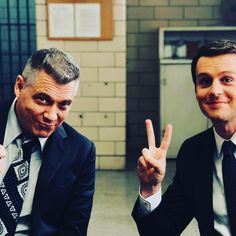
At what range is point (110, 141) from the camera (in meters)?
4.01

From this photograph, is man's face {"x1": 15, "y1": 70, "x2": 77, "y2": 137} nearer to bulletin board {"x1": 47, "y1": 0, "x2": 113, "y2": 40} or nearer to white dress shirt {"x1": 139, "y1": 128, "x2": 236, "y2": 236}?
white dress shirt {"x1": 139, "y1": 128, "x2": 236, "y2": 236}

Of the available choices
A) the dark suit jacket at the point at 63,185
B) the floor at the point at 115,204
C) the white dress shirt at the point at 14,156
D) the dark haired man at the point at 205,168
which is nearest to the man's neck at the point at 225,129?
the dark haired man at the point at 205,168

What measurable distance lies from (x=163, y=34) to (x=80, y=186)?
117 inches

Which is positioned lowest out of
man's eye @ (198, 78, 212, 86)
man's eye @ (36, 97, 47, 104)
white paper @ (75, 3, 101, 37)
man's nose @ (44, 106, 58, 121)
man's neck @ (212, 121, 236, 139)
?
man's neck @ (212, 121, 236, 139)

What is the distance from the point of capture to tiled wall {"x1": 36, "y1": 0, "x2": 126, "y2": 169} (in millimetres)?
3844

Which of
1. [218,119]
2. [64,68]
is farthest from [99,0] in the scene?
[218,119]

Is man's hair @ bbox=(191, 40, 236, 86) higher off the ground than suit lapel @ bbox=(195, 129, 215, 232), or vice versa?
man's hair @ bbox=(191, 40, 236, 86)

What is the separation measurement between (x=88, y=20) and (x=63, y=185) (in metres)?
2.52

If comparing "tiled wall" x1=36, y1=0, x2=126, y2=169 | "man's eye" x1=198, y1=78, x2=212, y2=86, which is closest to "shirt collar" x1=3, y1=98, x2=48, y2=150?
"man's eye" x1=198, y1=78, x2=212, y2=86

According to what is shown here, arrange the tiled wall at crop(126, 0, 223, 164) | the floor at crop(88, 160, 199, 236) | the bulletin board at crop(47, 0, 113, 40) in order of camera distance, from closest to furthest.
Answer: the floor at crop(88, 160, 199, 236) < the bulletin board at crop(47, 0, 113, 40) < the tiled wall at crop(126, 0, 223, 164)

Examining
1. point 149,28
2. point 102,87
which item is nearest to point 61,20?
point 102,87

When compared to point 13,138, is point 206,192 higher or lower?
lower

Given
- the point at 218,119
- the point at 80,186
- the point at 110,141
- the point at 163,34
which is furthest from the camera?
the point at 163,34

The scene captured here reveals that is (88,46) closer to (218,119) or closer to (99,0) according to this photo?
(99,0)
